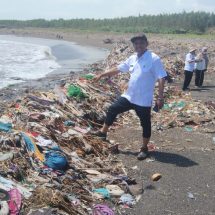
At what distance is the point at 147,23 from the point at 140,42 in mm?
89654

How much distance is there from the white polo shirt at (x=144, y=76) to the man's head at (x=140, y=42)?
0.11 meters

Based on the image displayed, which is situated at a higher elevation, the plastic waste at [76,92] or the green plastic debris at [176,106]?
the plastic waste at [76,92]

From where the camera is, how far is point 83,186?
6.34 metres

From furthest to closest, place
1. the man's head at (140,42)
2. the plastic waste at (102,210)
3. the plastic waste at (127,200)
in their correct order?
the man's head at (140,42)
the plastic waste at (127,200)
the plastic waste at (102,210)

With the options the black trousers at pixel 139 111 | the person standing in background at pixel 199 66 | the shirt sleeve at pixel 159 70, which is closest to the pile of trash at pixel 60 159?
the black trousers at pixel 139 111

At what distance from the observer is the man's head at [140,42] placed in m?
7.37

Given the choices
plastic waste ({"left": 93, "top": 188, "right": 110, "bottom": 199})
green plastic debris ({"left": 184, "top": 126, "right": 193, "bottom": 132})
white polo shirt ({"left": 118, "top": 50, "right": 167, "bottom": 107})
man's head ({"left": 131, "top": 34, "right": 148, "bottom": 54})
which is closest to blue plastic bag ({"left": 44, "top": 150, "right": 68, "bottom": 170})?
plastic waste ({"left": 93, "top": 188, "right": 110, "bottom": 199})

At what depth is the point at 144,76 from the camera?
7562mm

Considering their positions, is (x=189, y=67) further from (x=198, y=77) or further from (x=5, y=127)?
(x=5, y=127)

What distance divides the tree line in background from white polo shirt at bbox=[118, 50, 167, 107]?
6941 cm

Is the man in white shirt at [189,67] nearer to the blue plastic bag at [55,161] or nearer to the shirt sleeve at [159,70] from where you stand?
the shirt sleeve at [159,70]

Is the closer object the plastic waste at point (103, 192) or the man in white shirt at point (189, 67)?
the plastic waste at point (103, 192)

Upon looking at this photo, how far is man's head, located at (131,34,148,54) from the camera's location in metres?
7.37

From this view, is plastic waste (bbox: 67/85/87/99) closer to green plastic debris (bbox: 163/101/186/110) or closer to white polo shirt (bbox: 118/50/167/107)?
green plastic debris (bbox: 163/101/186/110)
